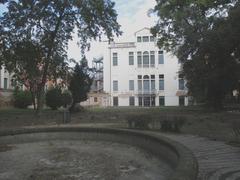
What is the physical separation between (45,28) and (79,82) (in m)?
5.81

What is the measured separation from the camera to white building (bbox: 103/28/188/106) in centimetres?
7988

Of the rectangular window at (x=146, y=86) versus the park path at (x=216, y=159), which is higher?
the rectangular window at (x=146, y=86)

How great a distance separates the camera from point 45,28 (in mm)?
31562

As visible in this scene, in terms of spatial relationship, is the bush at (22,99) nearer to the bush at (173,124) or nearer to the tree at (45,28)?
the tree at (45,28)

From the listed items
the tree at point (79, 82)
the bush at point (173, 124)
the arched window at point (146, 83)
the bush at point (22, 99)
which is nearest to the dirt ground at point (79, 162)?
the bush at point (173, 124)

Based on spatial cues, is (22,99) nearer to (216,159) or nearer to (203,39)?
(203,39)

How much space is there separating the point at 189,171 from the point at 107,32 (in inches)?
1020

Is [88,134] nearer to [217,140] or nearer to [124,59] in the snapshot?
[217,140]

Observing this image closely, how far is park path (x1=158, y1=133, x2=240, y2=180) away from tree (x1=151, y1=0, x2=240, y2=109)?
13643mm

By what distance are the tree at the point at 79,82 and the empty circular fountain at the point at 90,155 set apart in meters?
16.5

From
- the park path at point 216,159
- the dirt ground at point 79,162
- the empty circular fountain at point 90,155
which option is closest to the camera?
the park path at point 216,159

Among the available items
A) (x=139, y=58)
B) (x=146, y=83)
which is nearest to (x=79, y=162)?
(x=146, y=83)

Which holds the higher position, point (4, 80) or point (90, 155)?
point (4, 80)

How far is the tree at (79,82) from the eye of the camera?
34156mm
